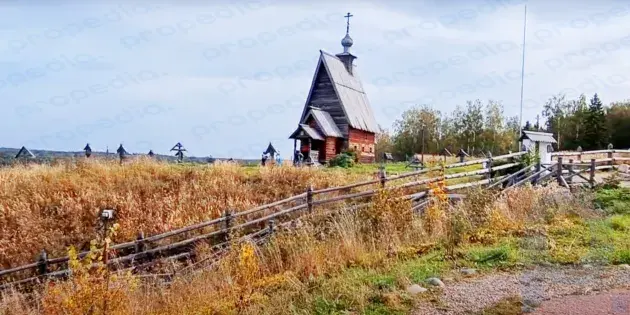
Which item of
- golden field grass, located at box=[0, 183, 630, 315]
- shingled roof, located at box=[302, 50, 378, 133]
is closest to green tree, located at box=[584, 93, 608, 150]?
shingled roof, located at box=[302, 50, 378, 133]

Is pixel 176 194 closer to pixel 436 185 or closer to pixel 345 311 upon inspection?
pixel 436 185

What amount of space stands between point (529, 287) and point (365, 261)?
1982 millimetres

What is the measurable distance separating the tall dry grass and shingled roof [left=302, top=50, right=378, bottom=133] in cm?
1252

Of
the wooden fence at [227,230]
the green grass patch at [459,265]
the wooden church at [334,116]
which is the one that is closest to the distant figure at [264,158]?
the wooden church at [334,116]

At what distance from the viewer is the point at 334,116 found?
29562 millimetres

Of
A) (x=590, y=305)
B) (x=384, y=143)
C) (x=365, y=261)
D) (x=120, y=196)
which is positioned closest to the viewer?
(x=590, y=305)

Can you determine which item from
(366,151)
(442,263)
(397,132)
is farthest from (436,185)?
(397,132)

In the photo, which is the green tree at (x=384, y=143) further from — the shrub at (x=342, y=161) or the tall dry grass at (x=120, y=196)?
the tall dry grass at (x=120, y=196)

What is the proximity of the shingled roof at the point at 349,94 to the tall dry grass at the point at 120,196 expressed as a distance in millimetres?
12520

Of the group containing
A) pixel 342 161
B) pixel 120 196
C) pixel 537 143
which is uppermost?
pixel 537 143

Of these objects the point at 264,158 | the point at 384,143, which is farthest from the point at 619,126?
→ the point at 264,158

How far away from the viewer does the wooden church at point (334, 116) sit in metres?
27.7

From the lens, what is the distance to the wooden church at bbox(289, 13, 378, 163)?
27730 mm

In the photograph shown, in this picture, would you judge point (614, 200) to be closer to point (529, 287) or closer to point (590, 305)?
point (529, 287)
